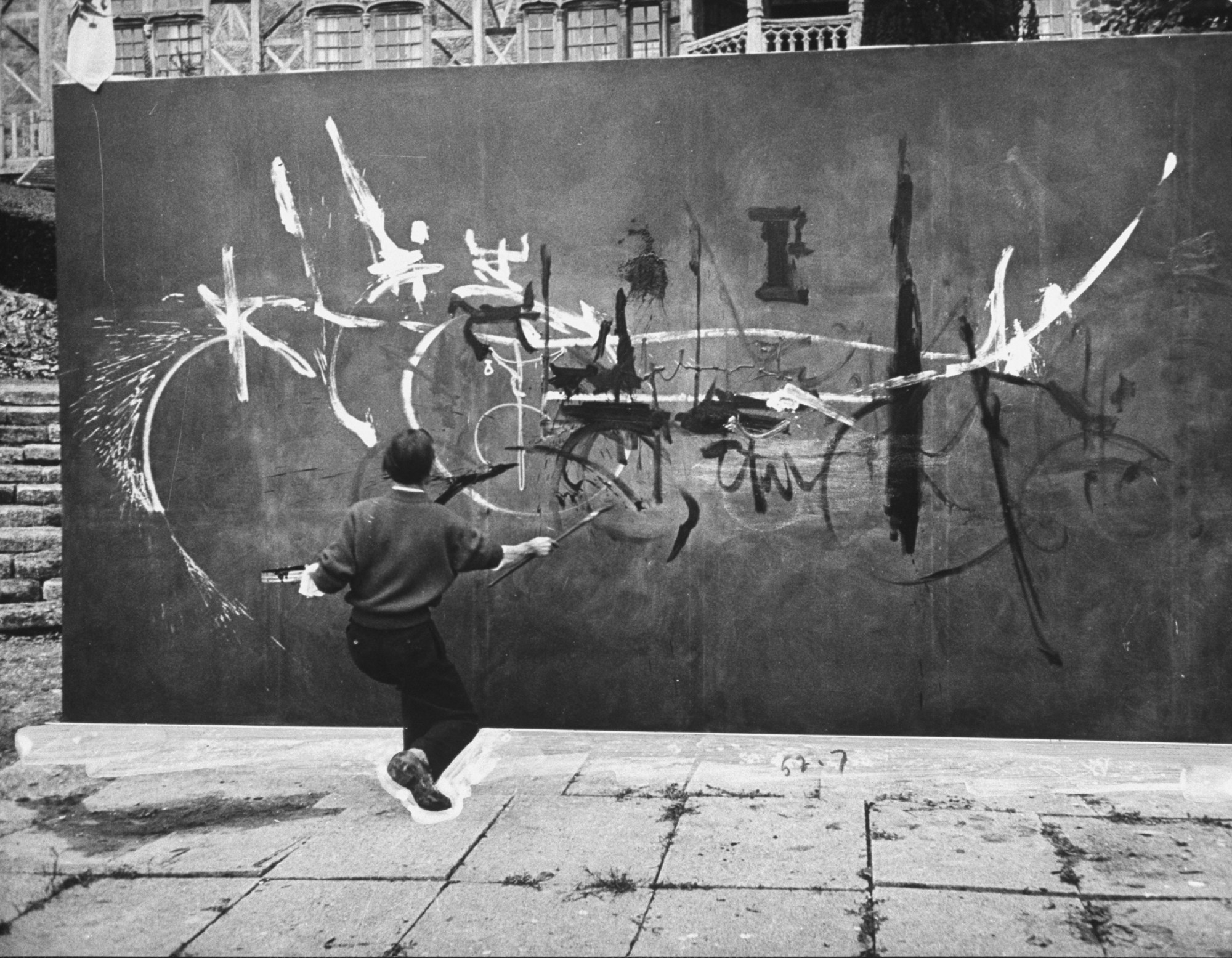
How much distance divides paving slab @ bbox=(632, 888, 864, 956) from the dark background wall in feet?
5.44

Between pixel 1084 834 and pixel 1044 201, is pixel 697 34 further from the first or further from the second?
pixel 1084 834

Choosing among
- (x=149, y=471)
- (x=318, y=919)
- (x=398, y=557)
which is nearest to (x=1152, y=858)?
(x=318, y=919)

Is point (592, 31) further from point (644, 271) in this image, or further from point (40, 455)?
point (644, 271)

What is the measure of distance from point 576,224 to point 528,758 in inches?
94.0

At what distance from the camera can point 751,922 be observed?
392 cm

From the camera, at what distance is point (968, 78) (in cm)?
549

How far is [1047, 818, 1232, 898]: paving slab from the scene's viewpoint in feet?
13.6

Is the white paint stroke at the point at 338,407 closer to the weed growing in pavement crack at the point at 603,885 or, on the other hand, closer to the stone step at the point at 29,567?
the weed growing in pavement crack at the point at 603,885

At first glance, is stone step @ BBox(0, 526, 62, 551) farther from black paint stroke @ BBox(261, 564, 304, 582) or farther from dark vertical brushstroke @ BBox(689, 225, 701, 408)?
dark vertical brushstroke @ BBox(689, 225, 701, 408)

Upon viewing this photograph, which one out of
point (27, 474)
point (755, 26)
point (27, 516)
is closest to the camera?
point (27, 516)

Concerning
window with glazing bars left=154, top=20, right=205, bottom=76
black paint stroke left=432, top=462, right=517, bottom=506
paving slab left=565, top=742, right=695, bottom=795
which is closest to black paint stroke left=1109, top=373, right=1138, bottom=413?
paving slab left=565, top=742, right=695, bottom=795

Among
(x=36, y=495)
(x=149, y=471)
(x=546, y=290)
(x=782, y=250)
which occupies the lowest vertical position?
(x=36, y=495)

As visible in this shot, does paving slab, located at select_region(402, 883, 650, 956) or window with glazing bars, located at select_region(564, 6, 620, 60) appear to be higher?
window with glazing bars, located at select_region(564, 6, 620, 60)

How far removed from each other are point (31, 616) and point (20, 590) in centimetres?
26
